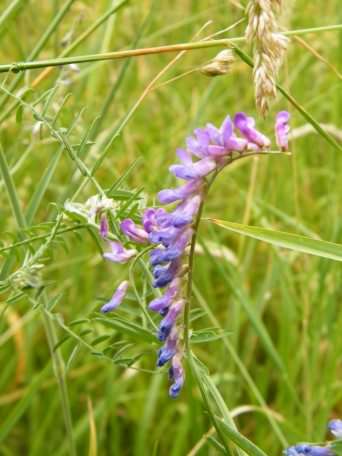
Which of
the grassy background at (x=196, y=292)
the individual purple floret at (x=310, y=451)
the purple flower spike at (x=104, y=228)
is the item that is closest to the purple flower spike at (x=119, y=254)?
the purple flower spike at (x=104, y=228)

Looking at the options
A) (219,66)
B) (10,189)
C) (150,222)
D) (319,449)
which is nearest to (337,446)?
(319,449)

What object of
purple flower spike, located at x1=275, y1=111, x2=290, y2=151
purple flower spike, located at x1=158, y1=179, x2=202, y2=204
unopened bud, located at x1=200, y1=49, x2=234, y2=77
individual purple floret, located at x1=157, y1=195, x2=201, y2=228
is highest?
unopened bud, located at x1=200, y1=49, x2=234, y2=77

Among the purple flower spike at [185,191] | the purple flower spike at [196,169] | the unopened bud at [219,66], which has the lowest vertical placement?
the purple flower spike at [185,191]

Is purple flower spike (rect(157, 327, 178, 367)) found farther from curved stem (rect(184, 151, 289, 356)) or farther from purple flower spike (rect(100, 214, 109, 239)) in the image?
purple flower spike (rect(100, 214, 109, 239))

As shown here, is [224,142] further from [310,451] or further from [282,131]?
[310,451]

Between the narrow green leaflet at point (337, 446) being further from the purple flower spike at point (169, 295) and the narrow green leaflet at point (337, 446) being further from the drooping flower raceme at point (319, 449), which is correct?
the purple flower spike at point (169, 295)

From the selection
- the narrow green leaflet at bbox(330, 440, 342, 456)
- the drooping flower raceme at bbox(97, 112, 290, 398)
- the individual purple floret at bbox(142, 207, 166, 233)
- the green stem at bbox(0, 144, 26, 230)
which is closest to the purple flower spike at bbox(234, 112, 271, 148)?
the drooping flower raceme at bbox(97, 112, 290, 398)

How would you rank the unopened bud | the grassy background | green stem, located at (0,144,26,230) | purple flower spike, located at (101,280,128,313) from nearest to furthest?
purple flower spike, located at (101,280,128,313) → the unopened bud → green stem, located at (0,144,26,230) → the grassy background

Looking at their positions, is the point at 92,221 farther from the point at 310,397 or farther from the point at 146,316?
the point at 310,397
